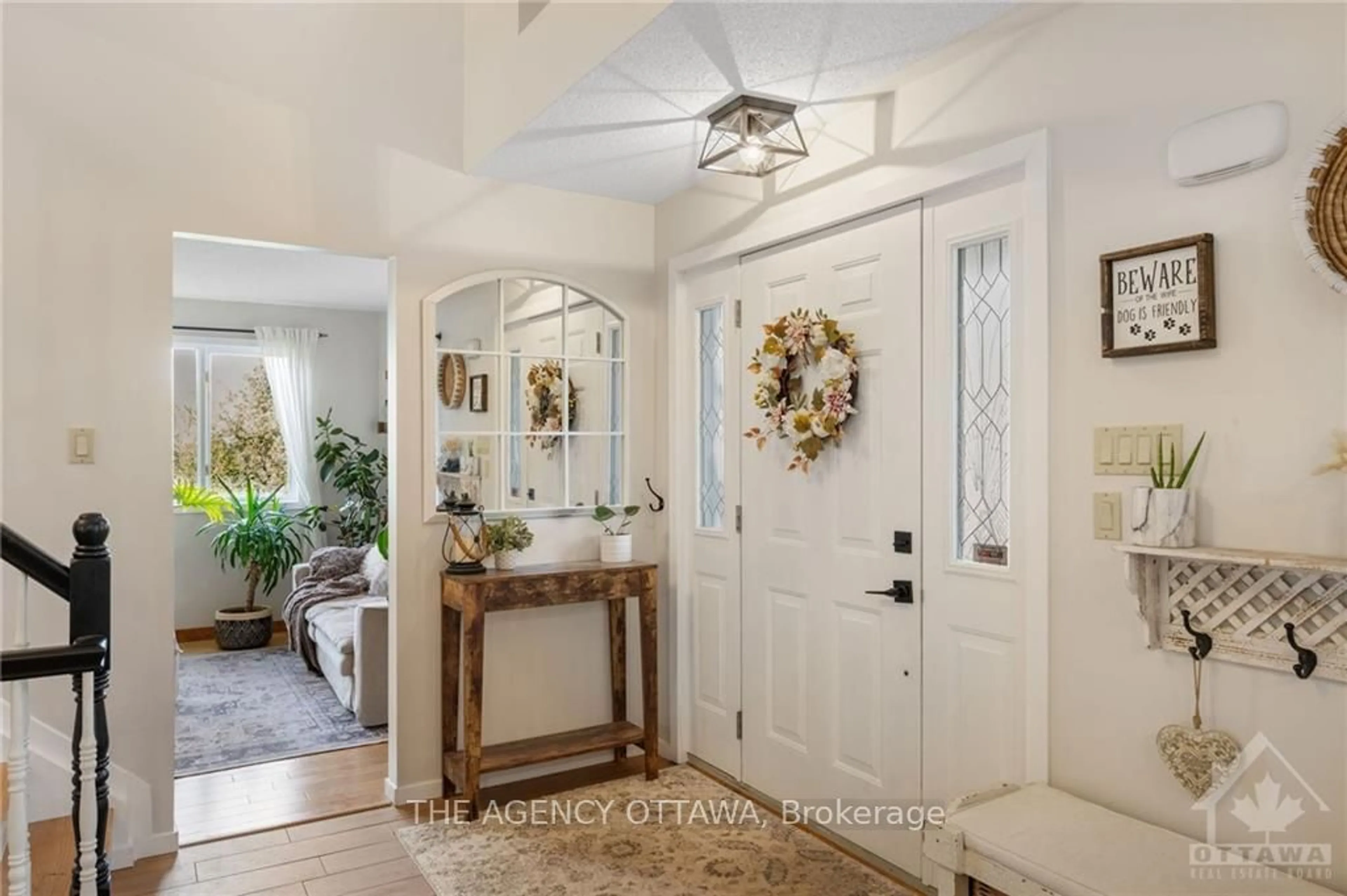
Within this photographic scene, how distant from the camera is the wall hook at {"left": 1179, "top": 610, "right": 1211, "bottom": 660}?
1.87 metres

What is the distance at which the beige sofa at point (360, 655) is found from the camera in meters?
4.20

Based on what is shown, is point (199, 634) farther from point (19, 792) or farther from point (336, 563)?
point (19, 792)

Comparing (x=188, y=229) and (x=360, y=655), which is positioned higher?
Answer: (x=188, y=229)

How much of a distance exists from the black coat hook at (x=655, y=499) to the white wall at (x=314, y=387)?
11.9ft

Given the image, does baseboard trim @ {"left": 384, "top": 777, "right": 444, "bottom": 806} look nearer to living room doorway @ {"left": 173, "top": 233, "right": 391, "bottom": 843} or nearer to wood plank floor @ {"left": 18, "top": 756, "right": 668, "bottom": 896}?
wood plank floor @ {"left": 18, "top": 756, "right": 668, "bottom": 896}


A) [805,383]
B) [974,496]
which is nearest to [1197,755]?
[974,496]

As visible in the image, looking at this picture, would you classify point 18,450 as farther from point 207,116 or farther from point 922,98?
point 922,98

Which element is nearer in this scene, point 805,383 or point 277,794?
point 805,383

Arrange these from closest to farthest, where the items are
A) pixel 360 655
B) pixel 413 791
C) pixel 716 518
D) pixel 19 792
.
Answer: pixel 19 792
pixel 413 791
pixel 716 518
pixel 360 655

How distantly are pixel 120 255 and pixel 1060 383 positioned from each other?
284 centimetres

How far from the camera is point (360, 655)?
4.20m

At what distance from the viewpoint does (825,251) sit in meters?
2.97

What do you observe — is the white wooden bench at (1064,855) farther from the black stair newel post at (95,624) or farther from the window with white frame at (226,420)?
the window with white frame at (226,420)

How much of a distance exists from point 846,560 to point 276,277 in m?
4.19
